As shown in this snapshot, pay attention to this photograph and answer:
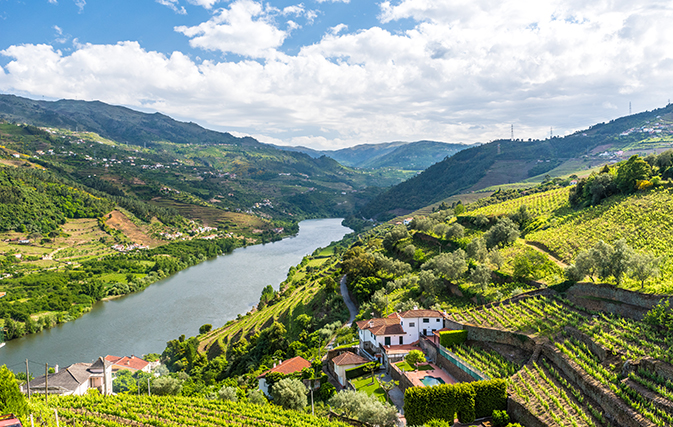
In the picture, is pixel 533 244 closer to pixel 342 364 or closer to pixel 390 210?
pixel 342 364

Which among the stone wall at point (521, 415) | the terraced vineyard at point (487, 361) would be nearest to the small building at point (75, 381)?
the terraced vineyard at point (487, 361)

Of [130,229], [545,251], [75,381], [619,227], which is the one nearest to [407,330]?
[545,251]

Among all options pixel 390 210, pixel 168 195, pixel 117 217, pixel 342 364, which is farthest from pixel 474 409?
pixel 168 195

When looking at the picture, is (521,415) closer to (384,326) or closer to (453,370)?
(453,370)

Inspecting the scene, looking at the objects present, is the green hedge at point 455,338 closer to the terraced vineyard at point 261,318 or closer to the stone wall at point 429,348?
the stone wall at point 429,348

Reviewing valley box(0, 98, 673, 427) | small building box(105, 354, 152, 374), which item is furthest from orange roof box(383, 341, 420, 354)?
small building box(105, 354, 152, 374)
